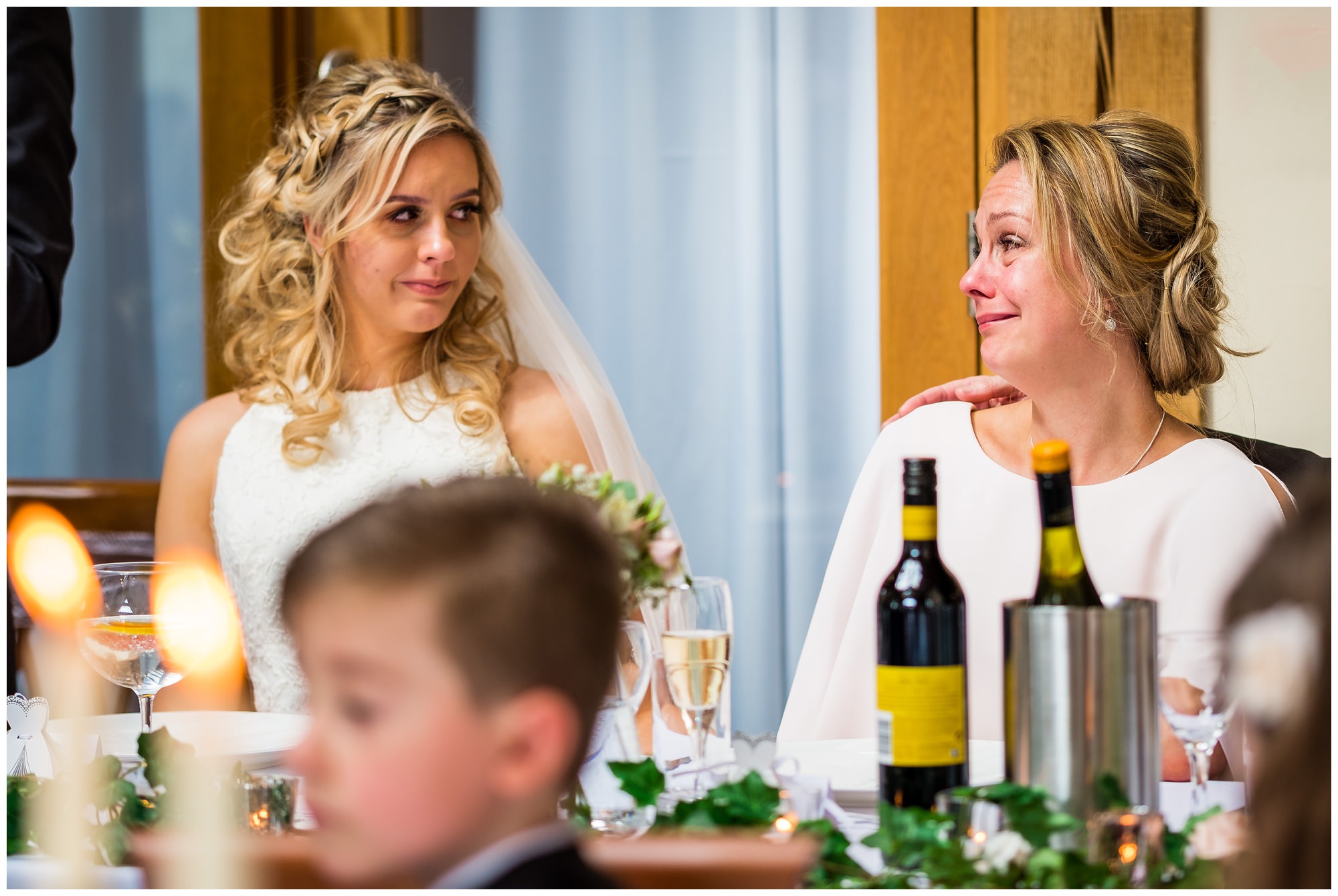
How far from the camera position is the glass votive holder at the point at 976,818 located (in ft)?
2.58

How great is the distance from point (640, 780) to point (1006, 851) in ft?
0.87

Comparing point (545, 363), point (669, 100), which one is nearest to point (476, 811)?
point (545, 363)

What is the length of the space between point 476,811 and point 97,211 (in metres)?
2.88

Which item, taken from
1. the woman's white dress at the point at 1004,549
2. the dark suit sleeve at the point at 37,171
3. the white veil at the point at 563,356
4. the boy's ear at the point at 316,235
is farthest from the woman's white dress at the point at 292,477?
the woman's white dress at the point at 1004,549

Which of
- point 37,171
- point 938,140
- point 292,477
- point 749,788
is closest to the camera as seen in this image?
point 749,788

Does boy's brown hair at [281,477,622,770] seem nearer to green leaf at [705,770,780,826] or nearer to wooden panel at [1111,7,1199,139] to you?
green leaf at [705,770,780,826]

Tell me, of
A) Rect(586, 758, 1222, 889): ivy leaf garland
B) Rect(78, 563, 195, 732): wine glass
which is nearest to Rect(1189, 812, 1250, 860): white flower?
Rect(586, 758, 1222, 889): ivy leaf garland

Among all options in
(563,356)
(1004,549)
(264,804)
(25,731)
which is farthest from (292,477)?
(264,804)

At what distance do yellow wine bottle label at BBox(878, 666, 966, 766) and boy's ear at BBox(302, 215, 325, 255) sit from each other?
1.59 meters

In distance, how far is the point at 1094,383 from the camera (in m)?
1.71

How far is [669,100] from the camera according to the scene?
2912 millimetres

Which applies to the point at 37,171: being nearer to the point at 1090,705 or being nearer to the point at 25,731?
the point at 25,731

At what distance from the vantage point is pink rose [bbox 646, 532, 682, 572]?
0.94 m

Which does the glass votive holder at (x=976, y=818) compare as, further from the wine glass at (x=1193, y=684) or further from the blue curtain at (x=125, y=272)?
the blue curtain at (x=125, y=272)
